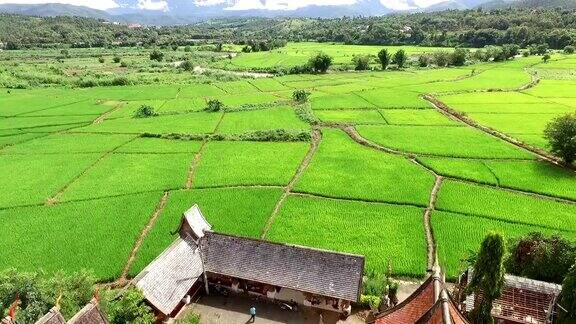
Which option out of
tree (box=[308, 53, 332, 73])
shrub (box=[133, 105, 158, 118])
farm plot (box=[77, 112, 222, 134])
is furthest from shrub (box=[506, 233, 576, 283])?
tree (box=[308, 53, 332, 73])

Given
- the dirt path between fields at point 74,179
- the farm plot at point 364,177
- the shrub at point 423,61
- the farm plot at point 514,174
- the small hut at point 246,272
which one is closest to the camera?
the small hut at point 246,272

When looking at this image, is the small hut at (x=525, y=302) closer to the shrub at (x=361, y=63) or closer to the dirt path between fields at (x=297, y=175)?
A: the dirt path between fields at (x=297, y=175)

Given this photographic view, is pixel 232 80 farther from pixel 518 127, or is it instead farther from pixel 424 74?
pixel 518 127

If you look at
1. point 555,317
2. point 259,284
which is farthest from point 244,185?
point 555,317

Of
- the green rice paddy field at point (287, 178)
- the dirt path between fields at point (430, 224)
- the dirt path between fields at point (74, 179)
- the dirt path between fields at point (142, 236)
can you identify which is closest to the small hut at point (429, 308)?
the dirt path between fields at point (430, 224)

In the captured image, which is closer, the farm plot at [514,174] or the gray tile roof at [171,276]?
the gray tile roof at [171,276]

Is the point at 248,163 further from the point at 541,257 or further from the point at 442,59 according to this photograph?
the point at 442,59

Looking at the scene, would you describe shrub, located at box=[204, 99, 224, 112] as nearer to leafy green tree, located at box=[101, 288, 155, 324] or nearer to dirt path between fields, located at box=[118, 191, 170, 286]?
dirt path between fields, located at box=[118, 191, 170, 286]

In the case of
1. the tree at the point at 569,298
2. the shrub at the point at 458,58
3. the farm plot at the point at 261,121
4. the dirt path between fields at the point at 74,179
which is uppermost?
the tree at the point at 569,298
